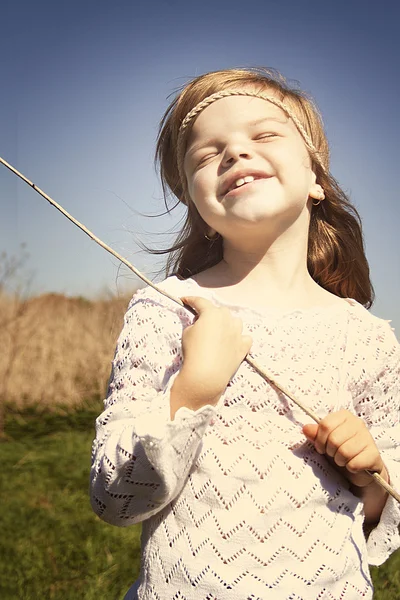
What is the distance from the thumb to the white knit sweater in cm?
4

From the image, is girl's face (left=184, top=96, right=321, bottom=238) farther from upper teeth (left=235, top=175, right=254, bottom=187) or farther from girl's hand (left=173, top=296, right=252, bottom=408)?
girl's hand (left=173, top=296, right=252, bottom=408)

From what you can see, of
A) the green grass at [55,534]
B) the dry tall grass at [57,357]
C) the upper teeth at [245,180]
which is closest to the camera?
the upper teeth at [245,180]

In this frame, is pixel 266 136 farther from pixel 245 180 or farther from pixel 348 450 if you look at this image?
pixel 348 450

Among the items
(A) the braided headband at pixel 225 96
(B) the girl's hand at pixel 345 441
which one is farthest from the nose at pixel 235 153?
(B) the girl's hand at pixel 345 441

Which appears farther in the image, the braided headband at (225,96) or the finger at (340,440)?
the braided headband at (225,96)

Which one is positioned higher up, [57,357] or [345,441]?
[345,441]

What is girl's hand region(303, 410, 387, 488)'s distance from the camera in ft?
5.17

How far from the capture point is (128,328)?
1.80 meters

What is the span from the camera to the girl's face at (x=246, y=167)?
69.5 inches

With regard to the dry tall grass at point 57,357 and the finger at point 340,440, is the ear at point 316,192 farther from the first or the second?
the dry tall grass at point 57,357

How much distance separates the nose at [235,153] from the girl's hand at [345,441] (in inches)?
27.9

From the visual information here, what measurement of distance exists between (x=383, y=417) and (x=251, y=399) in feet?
1.38

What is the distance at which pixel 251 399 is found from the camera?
1.66 meters

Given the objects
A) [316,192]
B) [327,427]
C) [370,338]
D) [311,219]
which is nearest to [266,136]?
[316,192]
